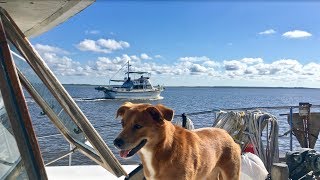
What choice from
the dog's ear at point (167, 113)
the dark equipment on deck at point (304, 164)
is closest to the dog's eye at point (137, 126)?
the dog's ear at point (167, 113)

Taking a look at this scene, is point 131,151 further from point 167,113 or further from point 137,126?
point 167,113

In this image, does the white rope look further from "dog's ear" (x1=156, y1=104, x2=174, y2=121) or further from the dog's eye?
the dog's eye

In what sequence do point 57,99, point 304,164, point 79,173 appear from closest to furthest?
1. point 57,99
2. point 79,173
3. point 304,164

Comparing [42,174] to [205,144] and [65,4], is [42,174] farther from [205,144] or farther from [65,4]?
[205,144]

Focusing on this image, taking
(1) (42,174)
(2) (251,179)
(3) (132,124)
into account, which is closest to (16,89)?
(1) (42,174)

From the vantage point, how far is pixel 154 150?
14.0 feet

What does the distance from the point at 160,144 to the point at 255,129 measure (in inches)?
182

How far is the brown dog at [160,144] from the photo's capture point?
4129mm

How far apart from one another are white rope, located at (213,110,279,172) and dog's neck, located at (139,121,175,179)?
4.26 meters

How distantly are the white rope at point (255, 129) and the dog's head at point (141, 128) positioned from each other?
4451 millimetres

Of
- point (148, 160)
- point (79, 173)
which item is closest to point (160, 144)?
point (148, 160)

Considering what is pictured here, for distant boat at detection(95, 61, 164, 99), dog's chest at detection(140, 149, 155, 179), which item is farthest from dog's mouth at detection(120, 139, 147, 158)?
distant boat at detection(95, 61, 164, 99)

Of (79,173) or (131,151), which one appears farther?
(79,173)

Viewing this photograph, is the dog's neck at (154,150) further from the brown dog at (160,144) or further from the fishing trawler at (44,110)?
A: the fishing trawler at (44,110)
